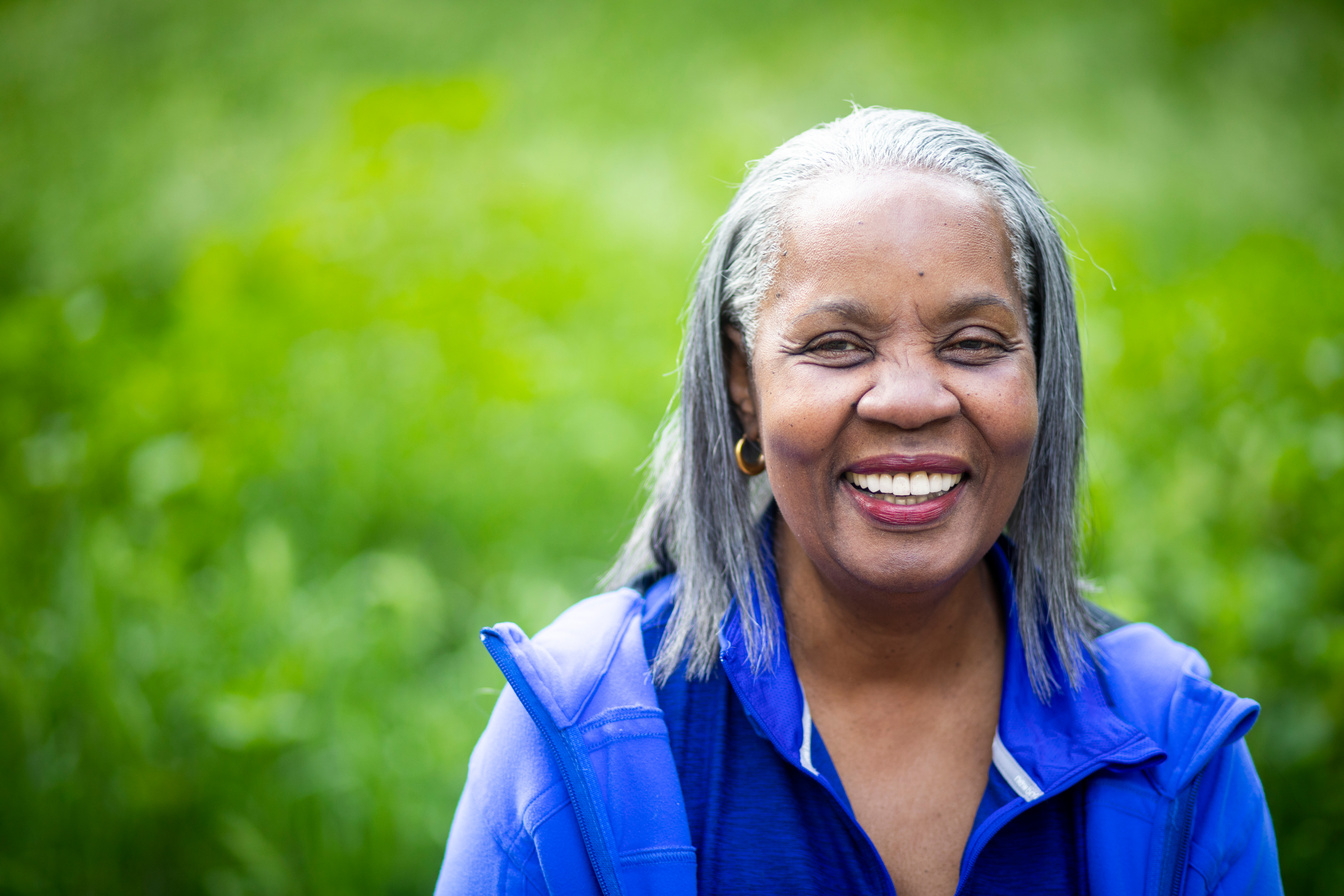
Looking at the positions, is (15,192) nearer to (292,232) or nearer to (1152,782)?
(292,232)

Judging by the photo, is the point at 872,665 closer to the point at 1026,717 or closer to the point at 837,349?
the point at 1026,717

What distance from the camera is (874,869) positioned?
5.42 ft

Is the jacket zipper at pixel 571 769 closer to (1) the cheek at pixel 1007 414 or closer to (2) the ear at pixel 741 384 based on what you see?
(2) the ear at pixel 741 384

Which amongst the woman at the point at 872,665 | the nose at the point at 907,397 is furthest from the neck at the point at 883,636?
the nose at the point at 907,397

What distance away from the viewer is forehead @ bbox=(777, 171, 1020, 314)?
5.42ft

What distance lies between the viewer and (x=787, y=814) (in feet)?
5.55

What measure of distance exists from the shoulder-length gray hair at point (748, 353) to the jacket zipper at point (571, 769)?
0.26m

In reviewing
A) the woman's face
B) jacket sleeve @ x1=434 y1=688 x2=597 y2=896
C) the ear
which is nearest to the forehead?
the woman's face

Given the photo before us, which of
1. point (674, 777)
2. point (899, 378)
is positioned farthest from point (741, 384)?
point (674, 777)

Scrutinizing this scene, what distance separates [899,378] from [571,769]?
2.81ft

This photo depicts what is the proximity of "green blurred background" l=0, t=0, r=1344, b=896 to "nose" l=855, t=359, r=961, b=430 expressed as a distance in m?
1.36

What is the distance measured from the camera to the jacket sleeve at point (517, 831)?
5.24ft

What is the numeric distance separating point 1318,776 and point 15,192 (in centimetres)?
726

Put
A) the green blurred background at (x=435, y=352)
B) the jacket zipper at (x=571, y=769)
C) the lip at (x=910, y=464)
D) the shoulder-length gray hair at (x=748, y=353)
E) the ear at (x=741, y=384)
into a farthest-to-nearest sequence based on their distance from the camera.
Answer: the green blurred background at (x=435, y=352), the ear at (x=741, y=384), the shoulder-length gray hair at (x=748, y=353), the lip at (x=910, y=464), the jacket zipper at (x=571, y=769)
